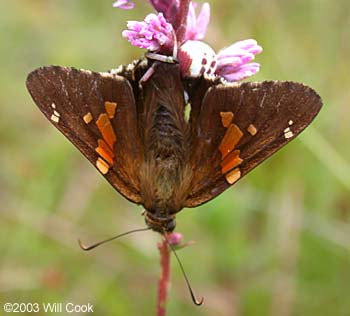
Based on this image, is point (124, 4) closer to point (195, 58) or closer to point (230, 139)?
point (195, 58)

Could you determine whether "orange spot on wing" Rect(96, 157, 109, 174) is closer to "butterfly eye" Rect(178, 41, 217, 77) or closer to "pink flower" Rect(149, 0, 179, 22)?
"butterfly eye" Rect(178, 41, 217, 77)

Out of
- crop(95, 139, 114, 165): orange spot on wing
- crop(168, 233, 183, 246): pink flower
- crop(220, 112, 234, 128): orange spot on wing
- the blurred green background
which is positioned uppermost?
crop(220, 112, 234, 128): orange spot on wing

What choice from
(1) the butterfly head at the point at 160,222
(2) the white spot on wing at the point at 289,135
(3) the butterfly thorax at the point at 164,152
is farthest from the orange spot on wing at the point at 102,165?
(2) the white spot on wing at the point at 289,135

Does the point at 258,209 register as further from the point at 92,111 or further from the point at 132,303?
the point at 92,111

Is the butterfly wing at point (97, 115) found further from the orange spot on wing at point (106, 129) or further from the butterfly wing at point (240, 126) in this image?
the butterfly wing at point (240, 126)

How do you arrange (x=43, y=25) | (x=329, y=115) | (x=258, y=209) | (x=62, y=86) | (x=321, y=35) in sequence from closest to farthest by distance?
(x=62, y=86) → (x=258, y=209) → (x=329, y=115) → (x=321, y=35) → (x=43, y=25)

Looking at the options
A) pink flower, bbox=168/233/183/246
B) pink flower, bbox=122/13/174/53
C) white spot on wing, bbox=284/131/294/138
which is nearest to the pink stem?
pink flower, bbox=168/233/183/246

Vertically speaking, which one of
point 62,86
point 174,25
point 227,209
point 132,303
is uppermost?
point 174,25

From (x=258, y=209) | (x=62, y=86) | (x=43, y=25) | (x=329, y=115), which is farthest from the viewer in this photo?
(x=43, y=25)

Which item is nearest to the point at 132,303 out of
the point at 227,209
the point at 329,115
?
the point at 227,209
